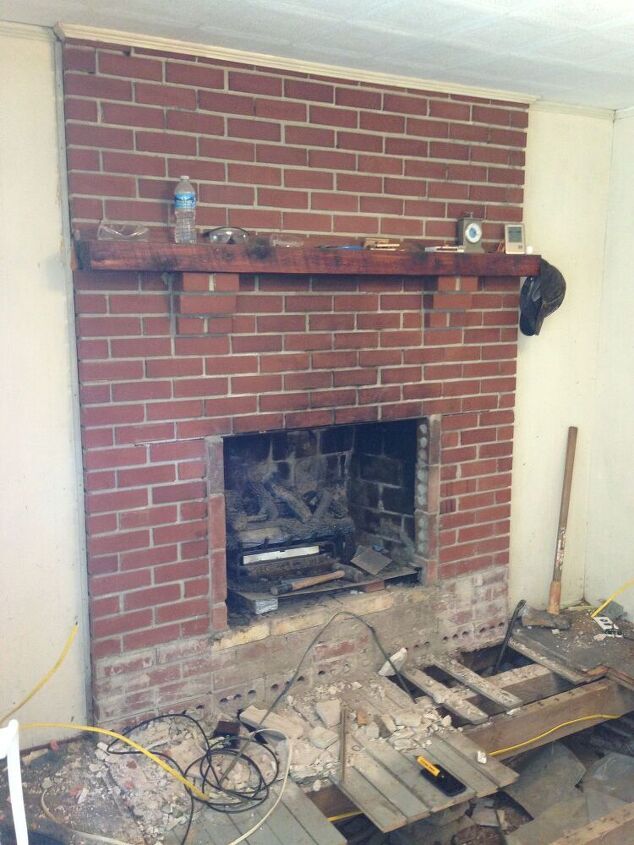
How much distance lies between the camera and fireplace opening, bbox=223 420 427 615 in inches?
120

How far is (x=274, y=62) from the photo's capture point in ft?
8.35

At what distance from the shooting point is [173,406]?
8.36 ft

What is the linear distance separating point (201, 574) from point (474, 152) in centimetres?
188

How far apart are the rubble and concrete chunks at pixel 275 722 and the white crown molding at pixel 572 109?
2.56 meters

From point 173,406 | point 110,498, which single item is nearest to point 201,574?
point 110,498

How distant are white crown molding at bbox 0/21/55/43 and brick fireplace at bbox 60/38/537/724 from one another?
0.09 meters

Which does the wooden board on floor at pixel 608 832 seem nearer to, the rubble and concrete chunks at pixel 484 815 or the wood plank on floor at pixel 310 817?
the rubble and concrete chunks at pixel 484 815

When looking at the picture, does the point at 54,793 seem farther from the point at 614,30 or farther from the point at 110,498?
the point at 614,30

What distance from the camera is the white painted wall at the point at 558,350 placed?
334 centimetres

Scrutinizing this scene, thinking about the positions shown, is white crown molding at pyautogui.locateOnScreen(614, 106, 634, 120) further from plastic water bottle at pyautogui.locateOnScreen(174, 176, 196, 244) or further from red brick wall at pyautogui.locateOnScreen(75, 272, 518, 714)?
plastic water bottle at pyautogui.locateOnScreen(174, 176, 196, 244)

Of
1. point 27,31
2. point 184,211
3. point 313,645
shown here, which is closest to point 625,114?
point 184,211

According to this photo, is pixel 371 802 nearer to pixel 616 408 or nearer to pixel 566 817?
pixel 566 817

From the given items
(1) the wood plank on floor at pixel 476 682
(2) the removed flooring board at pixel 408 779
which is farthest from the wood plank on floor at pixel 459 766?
(1) the wood plank on floor at pixel 476 682

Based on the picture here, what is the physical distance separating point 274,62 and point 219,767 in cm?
225
